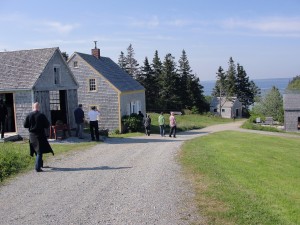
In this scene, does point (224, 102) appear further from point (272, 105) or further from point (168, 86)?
point (168, 86)

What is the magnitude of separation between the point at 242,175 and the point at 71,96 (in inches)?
676

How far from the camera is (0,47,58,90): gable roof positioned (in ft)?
72.3

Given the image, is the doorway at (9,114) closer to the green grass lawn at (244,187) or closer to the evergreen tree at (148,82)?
the green grass lawn at (244,187)

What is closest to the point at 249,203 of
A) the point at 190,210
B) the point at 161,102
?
the point at 190,210

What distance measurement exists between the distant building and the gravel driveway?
68.1m

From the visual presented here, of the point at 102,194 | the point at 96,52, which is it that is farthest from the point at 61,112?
the point at 102,194

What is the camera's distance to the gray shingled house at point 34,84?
72.0 ft

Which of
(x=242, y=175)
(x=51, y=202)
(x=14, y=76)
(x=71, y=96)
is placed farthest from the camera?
(x=71, y=96)

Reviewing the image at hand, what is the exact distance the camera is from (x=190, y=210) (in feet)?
26.7

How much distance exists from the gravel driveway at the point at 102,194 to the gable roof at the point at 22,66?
926 cm

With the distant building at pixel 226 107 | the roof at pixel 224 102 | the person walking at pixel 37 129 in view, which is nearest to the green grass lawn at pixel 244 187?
the person walking at pixel 37 129

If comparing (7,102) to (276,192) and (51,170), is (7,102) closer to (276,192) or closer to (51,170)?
(51,170)

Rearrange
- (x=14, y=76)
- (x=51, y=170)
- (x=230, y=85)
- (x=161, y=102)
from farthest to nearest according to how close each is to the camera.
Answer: (x=230, y=85) → (x=161, y=102) → (x=14, y=76) → (x=51, y=170)

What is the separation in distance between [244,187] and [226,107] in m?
72.2
